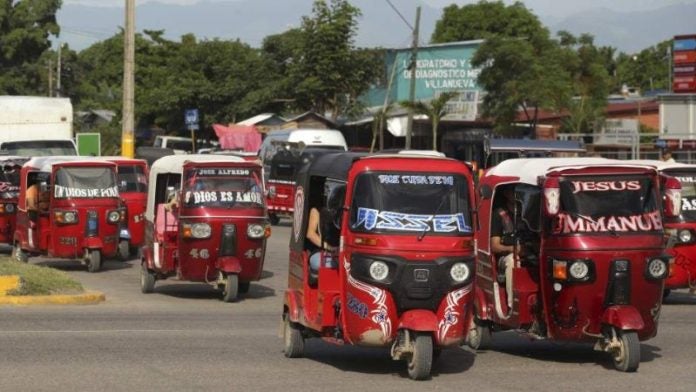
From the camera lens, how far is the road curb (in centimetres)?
1838

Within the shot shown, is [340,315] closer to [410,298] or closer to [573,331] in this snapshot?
[410,298]

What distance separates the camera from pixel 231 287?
19.5 m

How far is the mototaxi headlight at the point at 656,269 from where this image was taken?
1261cm

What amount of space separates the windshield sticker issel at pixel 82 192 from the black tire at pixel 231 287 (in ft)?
19.4

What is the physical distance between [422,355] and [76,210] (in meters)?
14.1

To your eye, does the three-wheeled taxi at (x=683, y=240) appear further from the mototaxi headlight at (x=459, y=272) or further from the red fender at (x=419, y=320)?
the red fender at (x=419, y=320)

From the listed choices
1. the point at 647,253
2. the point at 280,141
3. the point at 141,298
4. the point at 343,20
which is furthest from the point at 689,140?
the point at 647,253

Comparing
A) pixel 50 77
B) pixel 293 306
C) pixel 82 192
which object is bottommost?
pixel 293 306

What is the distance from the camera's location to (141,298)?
20.2 metres

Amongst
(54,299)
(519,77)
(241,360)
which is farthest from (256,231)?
(519,77)

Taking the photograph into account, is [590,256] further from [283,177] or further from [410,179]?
[283,177]

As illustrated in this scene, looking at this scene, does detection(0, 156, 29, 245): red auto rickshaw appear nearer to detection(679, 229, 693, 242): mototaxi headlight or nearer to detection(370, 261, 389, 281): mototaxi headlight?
detection(679, 229, 693, 242): mototaxi headlight

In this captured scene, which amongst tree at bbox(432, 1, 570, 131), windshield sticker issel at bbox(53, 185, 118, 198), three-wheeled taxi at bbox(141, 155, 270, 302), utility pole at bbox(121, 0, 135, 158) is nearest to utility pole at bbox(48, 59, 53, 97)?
tree at bbox(432, 1, 570, 131)

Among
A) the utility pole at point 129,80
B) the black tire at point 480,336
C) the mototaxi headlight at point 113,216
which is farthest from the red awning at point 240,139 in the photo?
the black tire at point 480,336
